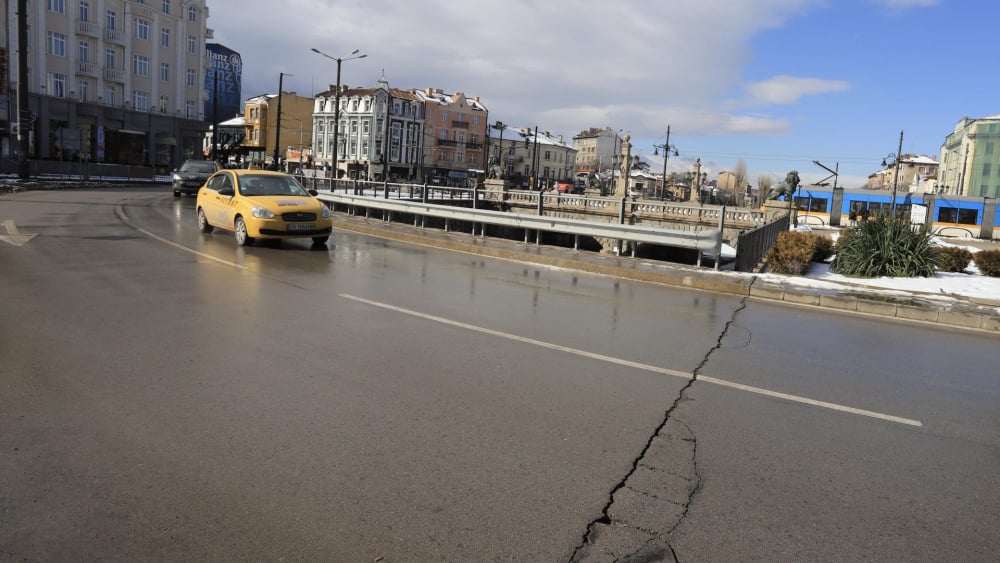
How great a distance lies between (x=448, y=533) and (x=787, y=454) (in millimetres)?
2381

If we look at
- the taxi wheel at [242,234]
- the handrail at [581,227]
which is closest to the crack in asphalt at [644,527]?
the handrail at [581,227]

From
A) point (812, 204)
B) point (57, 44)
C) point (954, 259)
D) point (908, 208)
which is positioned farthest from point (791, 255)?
point (57, 44)

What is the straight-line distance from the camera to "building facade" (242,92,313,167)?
101 metres

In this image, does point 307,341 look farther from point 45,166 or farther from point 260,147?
point 260,147

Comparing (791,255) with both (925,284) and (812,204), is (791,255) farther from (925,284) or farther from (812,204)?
(812,204)

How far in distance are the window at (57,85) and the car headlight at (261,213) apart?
51285 mm

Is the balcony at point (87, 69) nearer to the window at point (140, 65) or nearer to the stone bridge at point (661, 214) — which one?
the window at point (140, 65)

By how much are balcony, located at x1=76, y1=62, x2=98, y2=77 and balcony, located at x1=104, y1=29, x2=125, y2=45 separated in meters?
2.88

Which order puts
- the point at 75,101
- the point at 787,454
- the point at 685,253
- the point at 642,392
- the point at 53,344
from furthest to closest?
1. the point at 75,101
2. the point at 685,253
3. the point at 53,344
4. the point at 642,392
5. the point at 787,454

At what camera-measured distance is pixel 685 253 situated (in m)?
29.1

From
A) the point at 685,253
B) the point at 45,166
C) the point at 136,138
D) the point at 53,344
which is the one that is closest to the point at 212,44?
the point at 136,138

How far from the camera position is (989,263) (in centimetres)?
1631

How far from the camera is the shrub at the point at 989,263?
53.2ft

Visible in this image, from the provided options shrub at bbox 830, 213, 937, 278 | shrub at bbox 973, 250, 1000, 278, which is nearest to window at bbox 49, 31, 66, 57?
shrub at bbox 830, 213, 937, 278
